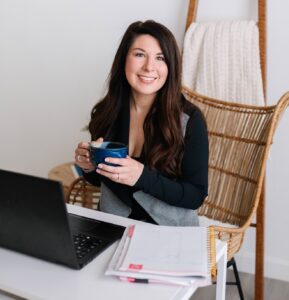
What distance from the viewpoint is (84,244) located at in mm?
946

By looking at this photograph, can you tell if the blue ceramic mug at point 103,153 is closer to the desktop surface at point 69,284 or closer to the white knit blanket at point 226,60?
the desktop surface at point 69,284

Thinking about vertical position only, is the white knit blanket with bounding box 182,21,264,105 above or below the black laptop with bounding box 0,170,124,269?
above

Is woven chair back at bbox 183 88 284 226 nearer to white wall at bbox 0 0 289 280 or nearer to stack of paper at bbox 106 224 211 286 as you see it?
white wall at bbox 0 0 289 280

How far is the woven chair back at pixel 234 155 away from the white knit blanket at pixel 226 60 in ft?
0.44

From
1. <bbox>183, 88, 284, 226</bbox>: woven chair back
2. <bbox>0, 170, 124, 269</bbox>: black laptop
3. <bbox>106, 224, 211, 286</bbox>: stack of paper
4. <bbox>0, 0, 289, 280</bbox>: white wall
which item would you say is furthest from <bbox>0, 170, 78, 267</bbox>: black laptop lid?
<bbox>0, 0, 289, 280</bbox>: white wall

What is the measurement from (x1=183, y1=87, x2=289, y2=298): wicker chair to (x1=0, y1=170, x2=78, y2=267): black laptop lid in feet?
2.43

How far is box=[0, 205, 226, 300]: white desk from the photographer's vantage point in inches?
30.4

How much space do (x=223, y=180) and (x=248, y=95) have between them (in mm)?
376

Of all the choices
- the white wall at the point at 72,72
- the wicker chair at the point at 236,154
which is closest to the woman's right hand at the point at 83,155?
the wicker chair at the point at 236,154

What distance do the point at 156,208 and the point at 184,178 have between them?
129 mm

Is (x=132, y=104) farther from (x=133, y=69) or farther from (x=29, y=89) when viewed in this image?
(x=29, y=89)

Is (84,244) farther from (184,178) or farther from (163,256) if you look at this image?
(184,178)

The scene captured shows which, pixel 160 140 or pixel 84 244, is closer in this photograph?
pixel 84 244

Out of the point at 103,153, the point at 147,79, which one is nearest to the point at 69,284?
the point at 103,153
